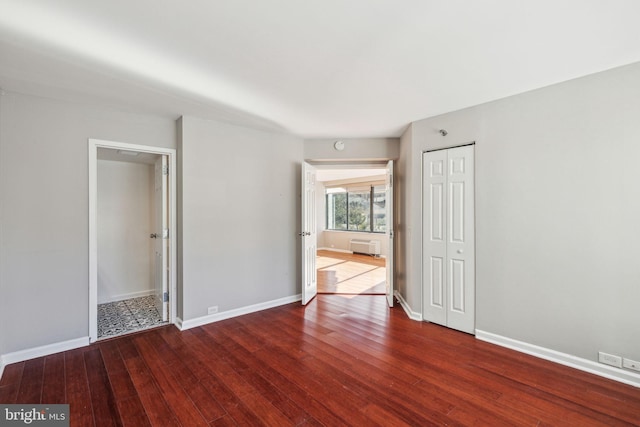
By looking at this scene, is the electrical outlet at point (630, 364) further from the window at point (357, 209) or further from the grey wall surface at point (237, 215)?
the window at point (357, 209)

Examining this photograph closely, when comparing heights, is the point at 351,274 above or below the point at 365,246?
below

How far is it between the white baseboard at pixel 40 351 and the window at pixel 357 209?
7018mm

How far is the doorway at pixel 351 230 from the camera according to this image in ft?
17.6

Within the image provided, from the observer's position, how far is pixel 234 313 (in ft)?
12.2

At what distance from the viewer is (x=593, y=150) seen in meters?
2.43

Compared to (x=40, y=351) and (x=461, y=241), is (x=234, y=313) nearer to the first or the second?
(x=40, y=351)

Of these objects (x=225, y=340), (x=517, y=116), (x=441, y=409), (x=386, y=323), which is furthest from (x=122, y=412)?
(x=517, y=116)

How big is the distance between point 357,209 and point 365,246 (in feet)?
4.69

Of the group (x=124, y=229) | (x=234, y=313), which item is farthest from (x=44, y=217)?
(x=234, y=313)

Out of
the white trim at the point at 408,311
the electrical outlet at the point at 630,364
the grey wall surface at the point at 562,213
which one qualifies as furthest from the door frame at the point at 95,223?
the electrical outlet at the point at 630,364

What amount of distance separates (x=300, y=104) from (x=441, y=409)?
2.90m

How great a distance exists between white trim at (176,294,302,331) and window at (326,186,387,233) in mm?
4836

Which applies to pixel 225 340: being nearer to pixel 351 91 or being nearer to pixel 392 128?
pixel 351 91

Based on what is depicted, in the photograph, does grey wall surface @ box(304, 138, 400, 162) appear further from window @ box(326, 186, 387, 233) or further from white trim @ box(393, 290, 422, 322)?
window @ box(326, 186, 387, 233)
